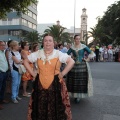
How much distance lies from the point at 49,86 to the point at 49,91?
0.27ft

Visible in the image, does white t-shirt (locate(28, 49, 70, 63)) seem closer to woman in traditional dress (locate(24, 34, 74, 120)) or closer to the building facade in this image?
woman in traditional dress (locate(24, 34, 74, 120))

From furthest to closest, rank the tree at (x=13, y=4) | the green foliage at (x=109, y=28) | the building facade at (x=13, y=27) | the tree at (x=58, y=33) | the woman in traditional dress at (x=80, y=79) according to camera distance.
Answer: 1. the building facade at (x=13, y=27)
2. the tree at (x=58, y=33)
3. the green foliage at (x=109, y=28)
4. the tree at (x=13, y=4)
5. the woman in traditional dress at (x=80, y=79)

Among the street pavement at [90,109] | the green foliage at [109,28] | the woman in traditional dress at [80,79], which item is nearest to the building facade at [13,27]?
the green foliage at [109,28]

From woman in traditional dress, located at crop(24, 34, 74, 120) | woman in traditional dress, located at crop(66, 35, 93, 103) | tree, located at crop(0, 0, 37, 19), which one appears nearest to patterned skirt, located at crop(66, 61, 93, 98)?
woman in traditional dress, located at crop(66, 35, 93, 103)

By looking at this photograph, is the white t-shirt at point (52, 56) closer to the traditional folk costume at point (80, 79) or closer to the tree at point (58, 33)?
the traditional folk costume at point (80, 79)

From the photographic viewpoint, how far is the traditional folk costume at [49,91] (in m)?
3.84

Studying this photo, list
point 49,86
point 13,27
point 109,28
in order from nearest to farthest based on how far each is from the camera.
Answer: point 49,86 < point 109,28 < point 13,27

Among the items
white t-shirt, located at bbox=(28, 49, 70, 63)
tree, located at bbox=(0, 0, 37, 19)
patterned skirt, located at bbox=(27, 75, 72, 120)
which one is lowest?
patterned skirt, located at bbox=(27, 75, 72, 120)

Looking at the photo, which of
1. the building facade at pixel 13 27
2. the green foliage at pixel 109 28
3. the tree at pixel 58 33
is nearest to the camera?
the green foliage at pixel 109 28

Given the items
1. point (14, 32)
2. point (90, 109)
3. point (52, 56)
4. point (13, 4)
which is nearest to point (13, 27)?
point (14, 32)

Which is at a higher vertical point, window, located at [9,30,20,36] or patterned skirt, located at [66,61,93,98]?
window, located at [9,30,20,36]

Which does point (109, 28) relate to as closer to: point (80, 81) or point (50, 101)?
point (80, 81)

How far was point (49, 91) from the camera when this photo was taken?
12.8ft

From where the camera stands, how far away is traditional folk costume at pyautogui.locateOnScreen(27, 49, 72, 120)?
3.84 metres
